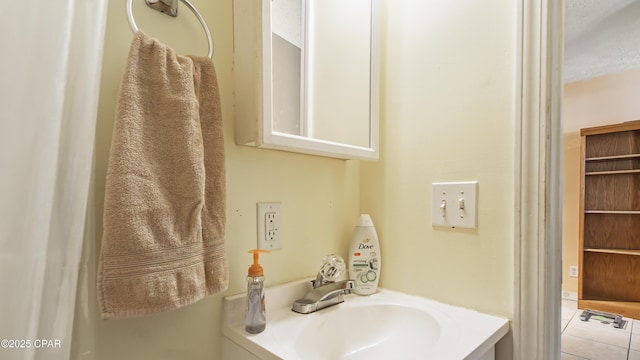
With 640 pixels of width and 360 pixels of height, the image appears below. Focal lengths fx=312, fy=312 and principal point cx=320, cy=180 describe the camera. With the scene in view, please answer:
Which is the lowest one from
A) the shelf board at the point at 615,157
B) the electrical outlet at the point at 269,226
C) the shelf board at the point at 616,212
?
the electrical outlet at the point at 269,226

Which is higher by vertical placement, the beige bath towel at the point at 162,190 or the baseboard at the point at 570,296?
the beige bath towel at the point at 162,190

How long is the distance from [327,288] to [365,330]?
0.50ft

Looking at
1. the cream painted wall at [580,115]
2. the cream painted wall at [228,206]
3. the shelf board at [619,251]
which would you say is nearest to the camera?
the cream painted wall at [228,206]

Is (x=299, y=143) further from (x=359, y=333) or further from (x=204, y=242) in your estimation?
(x=359, y=333)

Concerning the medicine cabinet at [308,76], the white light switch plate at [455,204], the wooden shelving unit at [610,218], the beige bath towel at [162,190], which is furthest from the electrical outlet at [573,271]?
the beige bath towel at [162,190]

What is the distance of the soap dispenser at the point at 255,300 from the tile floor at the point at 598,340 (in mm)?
2210

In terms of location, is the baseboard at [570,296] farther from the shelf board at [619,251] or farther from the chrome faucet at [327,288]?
the chrome faucet at [327,288]

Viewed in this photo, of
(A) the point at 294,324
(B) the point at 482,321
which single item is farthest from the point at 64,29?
(B) the point at 482,321

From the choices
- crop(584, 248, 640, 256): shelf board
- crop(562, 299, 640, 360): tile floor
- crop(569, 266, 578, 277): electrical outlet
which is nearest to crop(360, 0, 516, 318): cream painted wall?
crop(562, 299, 640, 360): tile floor

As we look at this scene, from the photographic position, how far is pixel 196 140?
584mm

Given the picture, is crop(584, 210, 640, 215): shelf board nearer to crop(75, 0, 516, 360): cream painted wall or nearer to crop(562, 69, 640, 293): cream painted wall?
crop(562, 69, 640, 293): cream painted wall

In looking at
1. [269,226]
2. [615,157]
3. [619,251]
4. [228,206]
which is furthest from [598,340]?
[228,206]

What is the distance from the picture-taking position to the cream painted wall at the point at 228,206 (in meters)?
0.57

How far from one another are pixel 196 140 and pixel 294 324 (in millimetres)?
468
